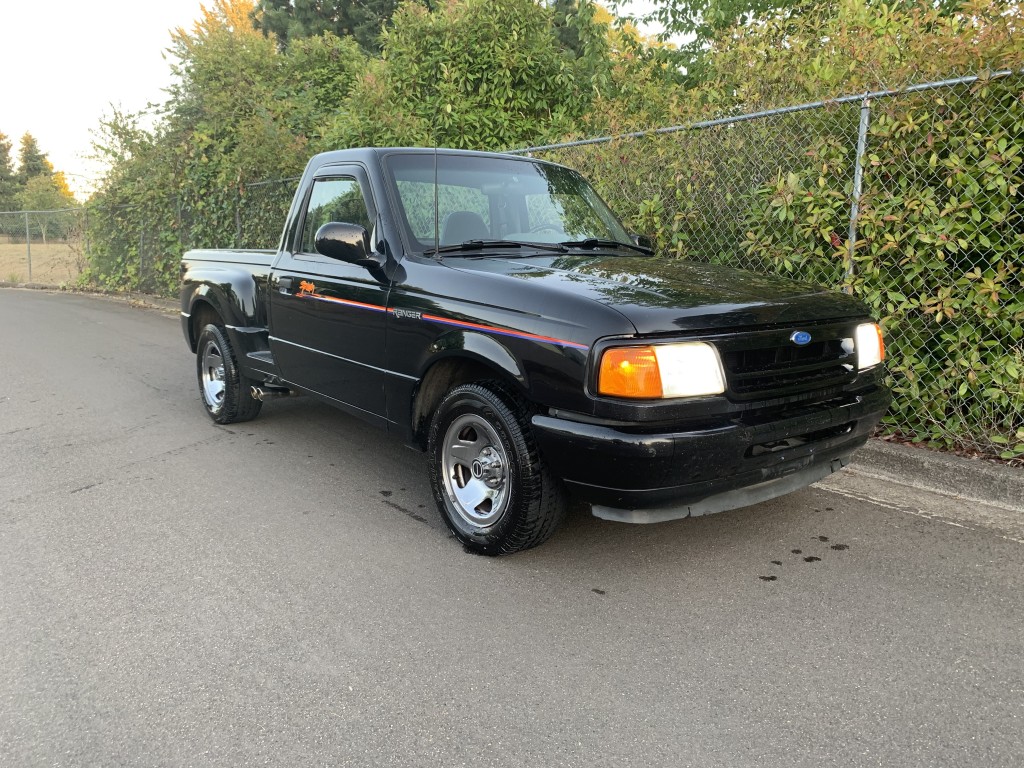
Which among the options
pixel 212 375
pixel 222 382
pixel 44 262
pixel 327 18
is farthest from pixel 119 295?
pixel 327 18

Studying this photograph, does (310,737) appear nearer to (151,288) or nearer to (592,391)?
(592,391)

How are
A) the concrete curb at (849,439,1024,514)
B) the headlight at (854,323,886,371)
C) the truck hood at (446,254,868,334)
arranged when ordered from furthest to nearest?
the concrete curb at (849,439,1024,514) < the headlight at (854,323,886,371) < the truck hood at (446,254,868,334)

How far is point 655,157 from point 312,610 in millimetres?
4912

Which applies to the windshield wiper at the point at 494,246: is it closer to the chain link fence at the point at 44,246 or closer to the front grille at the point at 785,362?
the front grille at the point at 785,362

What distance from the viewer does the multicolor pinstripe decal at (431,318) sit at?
316 centimetres

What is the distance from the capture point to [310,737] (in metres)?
2.37

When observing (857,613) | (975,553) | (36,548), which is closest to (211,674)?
(36,548)

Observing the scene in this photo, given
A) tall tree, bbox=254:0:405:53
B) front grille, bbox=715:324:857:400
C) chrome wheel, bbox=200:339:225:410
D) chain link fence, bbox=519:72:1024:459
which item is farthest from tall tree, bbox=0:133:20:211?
front grille, bbox=715:324:857:400

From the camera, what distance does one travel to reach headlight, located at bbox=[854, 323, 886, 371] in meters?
3.66

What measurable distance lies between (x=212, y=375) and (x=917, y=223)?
5.23 meters

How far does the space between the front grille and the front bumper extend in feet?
0.37

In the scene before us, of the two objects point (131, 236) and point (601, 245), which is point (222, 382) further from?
point (131, 236)

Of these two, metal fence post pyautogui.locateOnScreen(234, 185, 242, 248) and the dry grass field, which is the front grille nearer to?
metal fence post pyautogui.locateOnScreen(234, 185, 242, 248)

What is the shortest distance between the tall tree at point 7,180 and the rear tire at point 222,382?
Answer: 6298 centimetres
